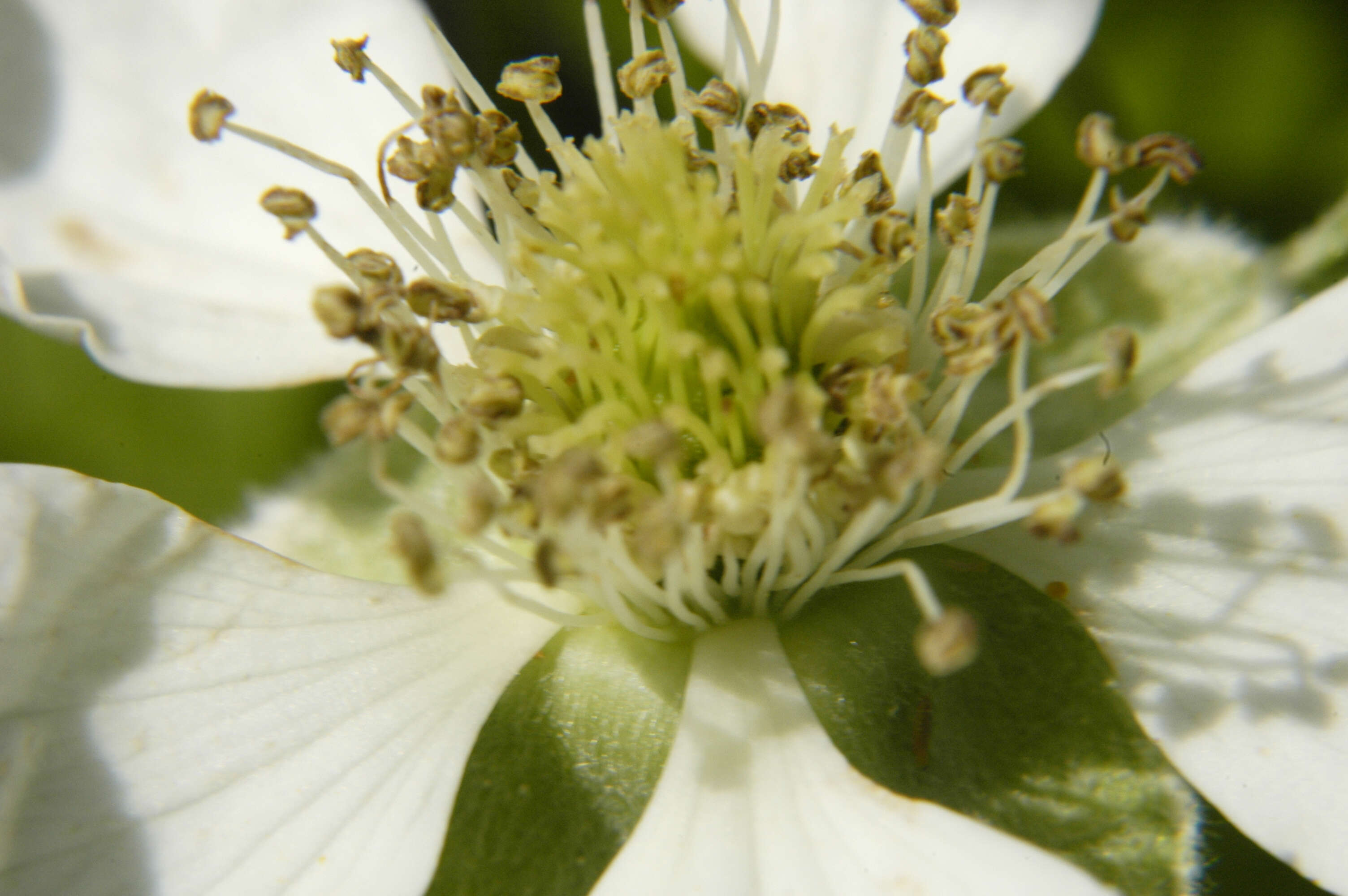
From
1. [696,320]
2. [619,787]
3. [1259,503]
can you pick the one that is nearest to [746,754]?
[619,787]

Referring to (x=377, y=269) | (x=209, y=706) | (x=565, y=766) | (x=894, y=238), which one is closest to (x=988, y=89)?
(x=894, y=238)

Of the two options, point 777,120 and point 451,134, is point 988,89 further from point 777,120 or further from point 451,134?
point 451,134

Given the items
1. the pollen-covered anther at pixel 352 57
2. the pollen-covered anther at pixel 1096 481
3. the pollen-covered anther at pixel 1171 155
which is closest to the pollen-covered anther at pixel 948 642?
the pollen-covered anther at pixel 1096 481

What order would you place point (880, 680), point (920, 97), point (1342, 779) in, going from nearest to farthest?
1. point (1342, 779)
2. point (880, 680)
3. point (920, 97)

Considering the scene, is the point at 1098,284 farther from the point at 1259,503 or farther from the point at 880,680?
the point at 880,680

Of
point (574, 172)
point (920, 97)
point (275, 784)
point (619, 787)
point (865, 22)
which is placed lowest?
point (275, 784)

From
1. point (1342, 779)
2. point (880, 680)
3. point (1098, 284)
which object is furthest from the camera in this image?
point (1098, 284)

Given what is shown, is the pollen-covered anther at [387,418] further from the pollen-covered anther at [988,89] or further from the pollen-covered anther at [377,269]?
the pollen-covered anther at [988,89]
